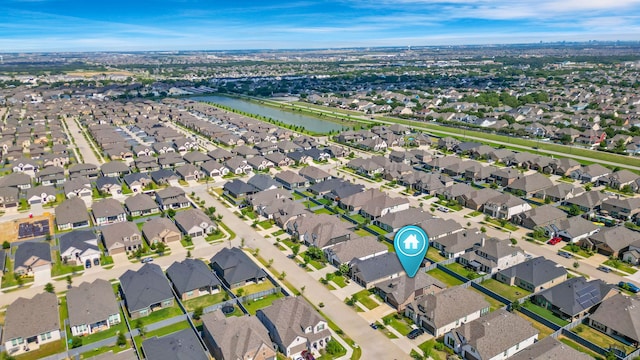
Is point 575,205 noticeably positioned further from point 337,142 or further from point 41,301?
point 41,301

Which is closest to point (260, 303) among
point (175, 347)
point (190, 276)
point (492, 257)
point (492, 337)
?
point (190, 276)

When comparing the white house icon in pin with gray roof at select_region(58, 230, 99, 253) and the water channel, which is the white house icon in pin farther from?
the water channel

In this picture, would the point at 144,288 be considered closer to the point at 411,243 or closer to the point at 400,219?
the point at 411,243

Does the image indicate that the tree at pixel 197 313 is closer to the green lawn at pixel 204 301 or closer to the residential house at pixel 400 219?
the green lawn at pixel 204 301

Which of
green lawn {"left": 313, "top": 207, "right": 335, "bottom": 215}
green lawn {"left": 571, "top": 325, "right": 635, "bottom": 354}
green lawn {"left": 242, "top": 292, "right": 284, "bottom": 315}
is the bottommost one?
green lawn {"left": 571, "top": 325, "right": 635, "bottom": 354}

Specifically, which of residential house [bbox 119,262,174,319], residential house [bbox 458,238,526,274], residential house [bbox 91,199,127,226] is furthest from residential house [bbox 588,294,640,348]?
residential house [bbox 91,199,127,226]

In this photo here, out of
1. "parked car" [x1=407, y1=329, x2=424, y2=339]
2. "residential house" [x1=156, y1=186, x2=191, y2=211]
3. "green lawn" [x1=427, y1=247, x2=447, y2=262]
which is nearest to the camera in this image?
"parked car" [x1=407, y1=329, x2=424, y2=339]
